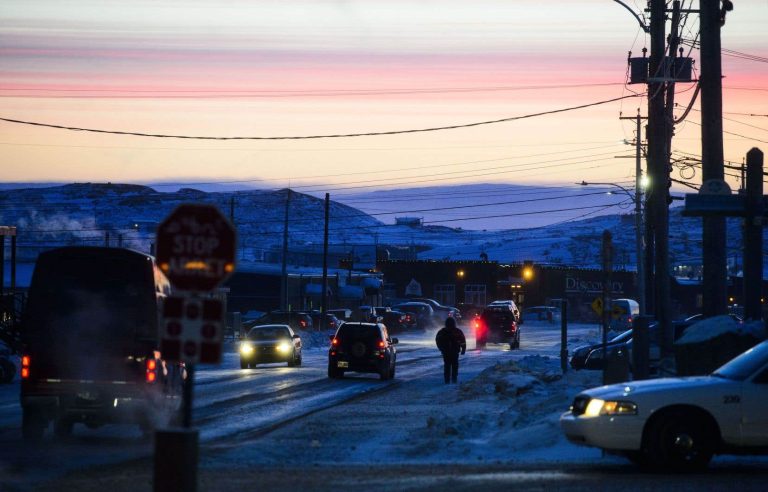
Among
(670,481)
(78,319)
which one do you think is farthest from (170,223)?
(78,319)

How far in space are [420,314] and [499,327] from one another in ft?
86.2

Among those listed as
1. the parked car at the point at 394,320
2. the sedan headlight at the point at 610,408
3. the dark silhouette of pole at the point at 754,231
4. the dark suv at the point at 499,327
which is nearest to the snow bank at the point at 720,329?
the dark silhouette of pole at the point at 754,231

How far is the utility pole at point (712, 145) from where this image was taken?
24.1 metres

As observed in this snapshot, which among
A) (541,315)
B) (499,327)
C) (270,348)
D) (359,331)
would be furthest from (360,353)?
Answer: (541,315)

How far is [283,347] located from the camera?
4138 cm

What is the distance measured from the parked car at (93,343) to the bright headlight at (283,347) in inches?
883

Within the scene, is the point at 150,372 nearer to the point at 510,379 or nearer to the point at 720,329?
the point at 720,329

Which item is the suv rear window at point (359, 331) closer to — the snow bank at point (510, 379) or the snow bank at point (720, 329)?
the snow bank at point (510, 379)

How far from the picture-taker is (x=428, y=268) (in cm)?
13325

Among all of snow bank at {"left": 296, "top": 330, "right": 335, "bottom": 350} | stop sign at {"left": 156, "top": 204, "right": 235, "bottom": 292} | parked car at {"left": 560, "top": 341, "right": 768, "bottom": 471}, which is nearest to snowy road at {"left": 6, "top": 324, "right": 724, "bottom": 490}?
parked car at {"left": 560, "top": 341, "right": 768, "bottom": 471}

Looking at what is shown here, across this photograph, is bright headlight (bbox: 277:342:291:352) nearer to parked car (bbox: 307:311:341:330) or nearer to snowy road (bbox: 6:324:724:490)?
snowy road (bbox: 6:324:724:490)

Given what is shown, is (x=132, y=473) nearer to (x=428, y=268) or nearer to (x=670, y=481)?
(x=670, y=481)

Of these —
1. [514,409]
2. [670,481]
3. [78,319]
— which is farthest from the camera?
[514,409]

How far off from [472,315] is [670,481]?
85.9m
